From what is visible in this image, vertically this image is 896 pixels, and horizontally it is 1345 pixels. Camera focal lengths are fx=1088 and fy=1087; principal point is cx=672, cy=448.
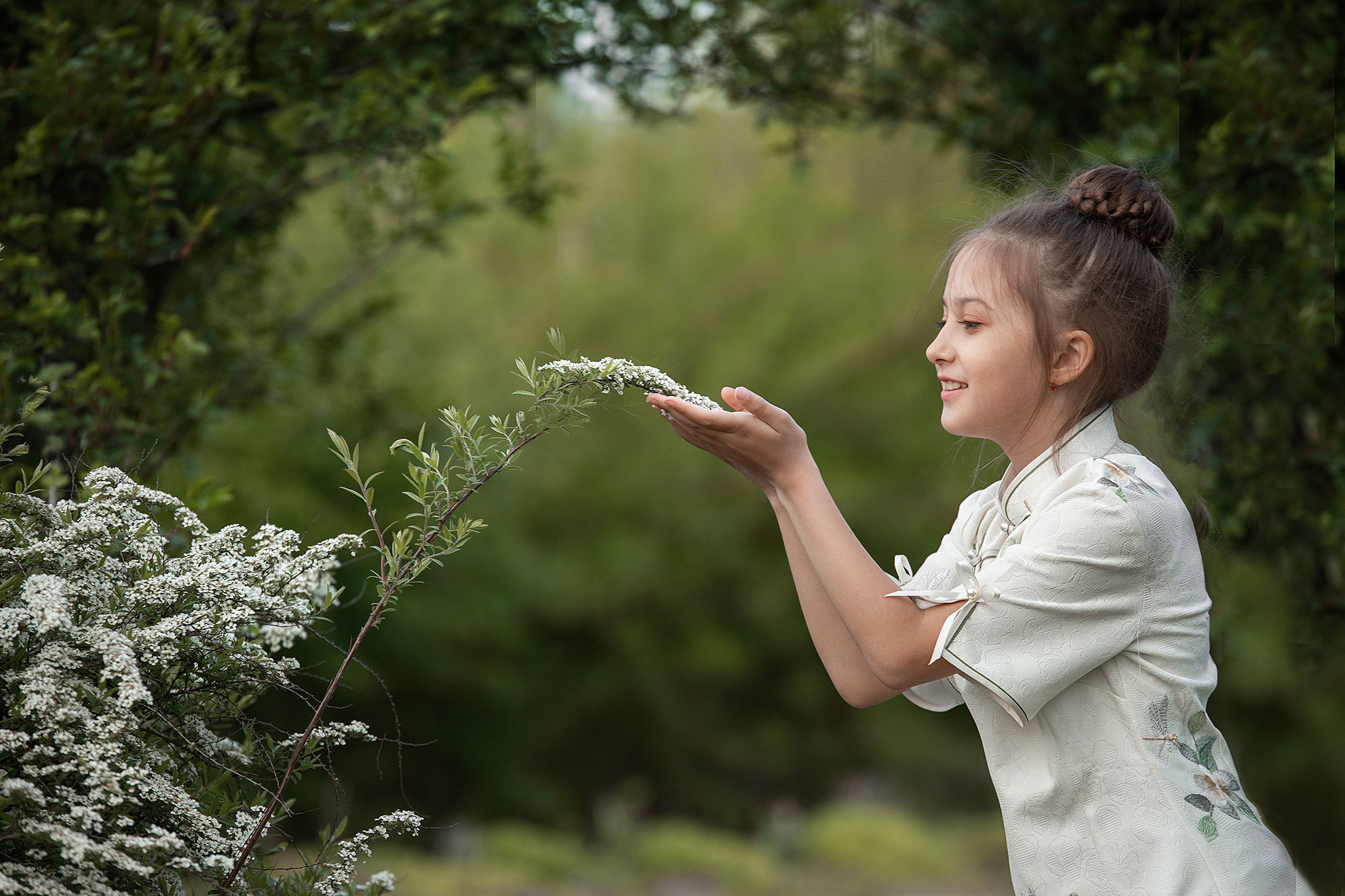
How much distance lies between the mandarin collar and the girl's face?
0.24ft

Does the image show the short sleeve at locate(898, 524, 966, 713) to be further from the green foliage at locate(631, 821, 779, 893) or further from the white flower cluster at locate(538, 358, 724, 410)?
the green foliage at locate(631, 821, 779, 893)

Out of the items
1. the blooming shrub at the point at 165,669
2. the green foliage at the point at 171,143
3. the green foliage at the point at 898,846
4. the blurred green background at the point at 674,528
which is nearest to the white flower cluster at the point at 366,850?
the blooming shrub at the point at 165,669

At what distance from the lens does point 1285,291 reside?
3105mm

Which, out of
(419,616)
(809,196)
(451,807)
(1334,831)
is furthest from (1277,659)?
(451,807)

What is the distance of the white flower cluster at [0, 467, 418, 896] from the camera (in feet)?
4.01

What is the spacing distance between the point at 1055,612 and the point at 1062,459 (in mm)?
280

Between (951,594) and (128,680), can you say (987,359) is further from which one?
(128,680)

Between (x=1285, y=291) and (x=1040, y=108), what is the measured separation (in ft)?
3.54

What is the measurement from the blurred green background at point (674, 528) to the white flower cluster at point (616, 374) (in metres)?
6.80

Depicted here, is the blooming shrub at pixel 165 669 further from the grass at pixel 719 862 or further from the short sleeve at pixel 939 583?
the grass at pixel 719 862

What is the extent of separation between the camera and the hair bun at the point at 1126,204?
1663mm

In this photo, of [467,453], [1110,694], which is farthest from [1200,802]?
[467,453]

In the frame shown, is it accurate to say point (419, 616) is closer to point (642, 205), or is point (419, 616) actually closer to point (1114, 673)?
point (642, 205)

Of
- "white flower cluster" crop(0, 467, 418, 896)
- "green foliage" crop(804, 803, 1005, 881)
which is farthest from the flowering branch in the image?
"green foliage" crop(804, 803, 1005, 881)
